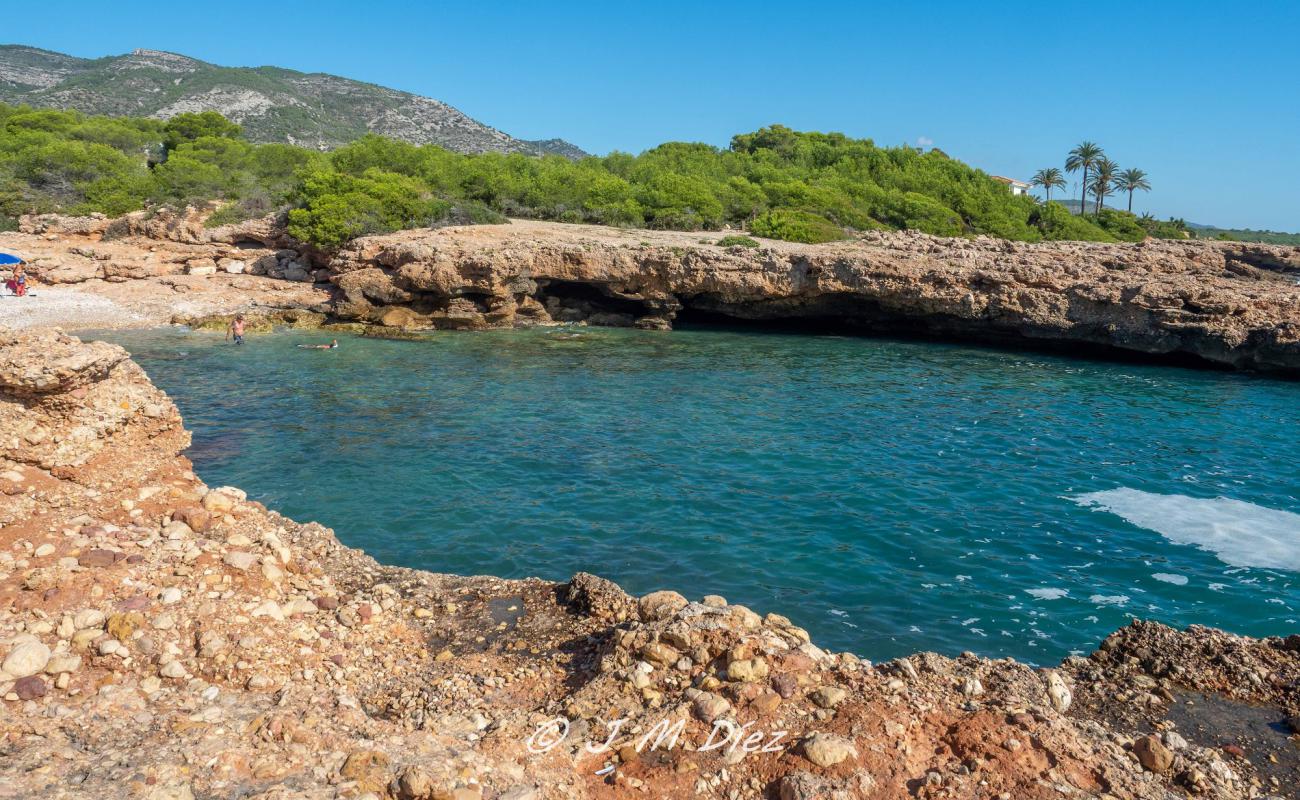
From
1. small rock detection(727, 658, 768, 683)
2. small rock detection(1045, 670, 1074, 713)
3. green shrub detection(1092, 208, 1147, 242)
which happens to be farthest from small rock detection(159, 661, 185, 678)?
green shrub detection(1092, 208, 1147, 242)

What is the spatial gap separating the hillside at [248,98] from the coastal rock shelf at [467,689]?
87.9 metres

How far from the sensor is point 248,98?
358 feet

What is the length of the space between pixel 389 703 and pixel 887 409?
1576 cm

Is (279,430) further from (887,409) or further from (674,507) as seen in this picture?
(887,409)

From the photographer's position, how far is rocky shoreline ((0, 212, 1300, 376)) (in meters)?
26.0

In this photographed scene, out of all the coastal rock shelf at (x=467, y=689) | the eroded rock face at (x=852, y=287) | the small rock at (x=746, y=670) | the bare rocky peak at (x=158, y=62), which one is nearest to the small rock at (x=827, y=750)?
the coastal rock shelf at (x=467, y=689)

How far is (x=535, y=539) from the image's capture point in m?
11.1

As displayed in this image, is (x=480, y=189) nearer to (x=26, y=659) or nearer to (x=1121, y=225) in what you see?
(x=26, y=659)

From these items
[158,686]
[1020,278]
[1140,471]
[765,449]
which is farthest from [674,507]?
[1020,278]

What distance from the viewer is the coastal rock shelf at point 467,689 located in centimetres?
458

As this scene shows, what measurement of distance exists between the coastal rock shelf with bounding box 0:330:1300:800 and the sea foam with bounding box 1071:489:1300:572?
517cm

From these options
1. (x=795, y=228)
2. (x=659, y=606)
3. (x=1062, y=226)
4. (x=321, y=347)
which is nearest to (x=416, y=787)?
(x=659, y=606)

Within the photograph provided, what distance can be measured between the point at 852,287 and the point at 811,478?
53.8 feet

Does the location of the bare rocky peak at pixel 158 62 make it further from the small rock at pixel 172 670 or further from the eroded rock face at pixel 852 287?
the small rock at pixel 172 670
